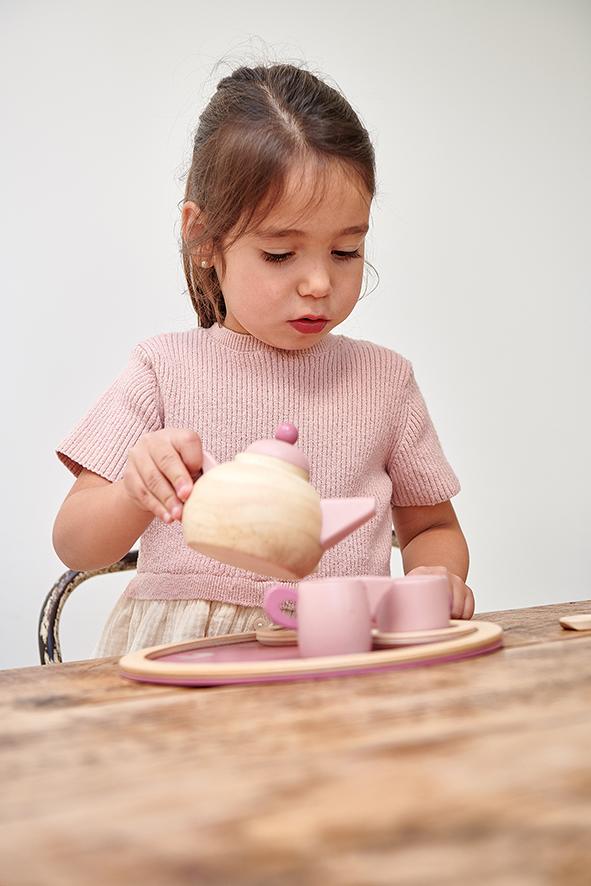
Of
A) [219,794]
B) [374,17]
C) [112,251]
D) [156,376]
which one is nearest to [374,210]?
[374,17]

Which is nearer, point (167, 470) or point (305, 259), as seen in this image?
point (167, 470)

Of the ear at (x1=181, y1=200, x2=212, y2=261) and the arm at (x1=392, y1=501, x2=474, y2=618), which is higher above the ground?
the ear at (x1=181, y1=200, x2=212, y2=261)

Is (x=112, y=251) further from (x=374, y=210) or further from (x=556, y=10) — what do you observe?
(x=556, y=10)

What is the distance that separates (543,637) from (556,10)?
256 centimetres

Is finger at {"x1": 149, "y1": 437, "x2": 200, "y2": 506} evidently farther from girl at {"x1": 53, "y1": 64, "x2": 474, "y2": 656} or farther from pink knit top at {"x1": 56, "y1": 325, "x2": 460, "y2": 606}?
pink knit top at {"x1": 56, "y1": 325, "x2": 460, "y2": 606}

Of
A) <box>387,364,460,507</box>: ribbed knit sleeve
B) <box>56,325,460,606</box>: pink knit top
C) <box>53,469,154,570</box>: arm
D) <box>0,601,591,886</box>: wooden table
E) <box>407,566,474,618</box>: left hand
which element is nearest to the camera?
<box>0,601,591,886</box>: wooden table

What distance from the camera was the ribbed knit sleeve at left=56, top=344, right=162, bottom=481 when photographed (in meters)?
1.04

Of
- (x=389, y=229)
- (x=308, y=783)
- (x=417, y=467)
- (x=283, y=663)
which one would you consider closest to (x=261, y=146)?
(x=417, y=467)

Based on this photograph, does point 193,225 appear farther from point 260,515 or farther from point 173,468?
point 260,515

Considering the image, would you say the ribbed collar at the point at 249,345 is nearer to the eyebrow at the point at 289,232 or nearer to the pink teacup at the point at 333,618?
the eyebrow at the point at 289,232

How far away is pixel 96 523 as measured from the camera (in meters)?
0.96

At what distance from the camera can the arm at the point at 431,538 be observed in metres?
1.14

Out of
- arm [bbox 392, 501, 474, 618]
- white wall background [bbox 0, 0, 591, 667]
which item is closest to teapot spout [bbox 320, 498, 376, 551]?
arm [bbox 392, 501, 474, 618]

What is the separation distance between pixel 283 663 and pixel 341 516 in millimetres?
120
